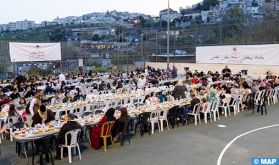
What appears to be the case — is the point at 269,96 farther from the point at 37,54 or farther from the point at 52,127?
the point at 37,54

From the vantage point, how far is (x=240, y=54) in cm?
2878

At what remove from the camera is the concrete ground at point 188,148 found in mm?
10133

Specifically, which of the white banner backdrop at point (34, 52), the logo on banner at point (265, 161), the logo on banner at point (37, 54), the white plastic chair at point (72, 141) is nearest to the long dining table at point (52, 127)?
the white plastic chair at point (72, 141)

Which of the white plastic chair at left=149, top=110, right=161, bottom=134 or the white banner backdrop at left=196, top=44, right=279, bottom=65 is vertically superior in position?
the white banner backdrop at left=196, top=44, right=279, bottom=65

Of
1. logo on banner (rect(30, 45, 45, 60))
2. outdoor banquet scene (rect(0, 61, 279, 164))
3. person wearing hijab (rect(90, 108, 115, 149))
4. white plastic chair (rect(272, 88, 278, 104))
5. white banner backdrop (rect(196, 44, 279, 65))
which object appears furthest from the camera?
logo on banner (rect(30, 45, 45, 60))

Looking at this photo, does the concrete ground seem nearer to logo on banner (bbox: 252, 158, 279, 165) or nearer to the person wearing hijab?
the person wearing hijab

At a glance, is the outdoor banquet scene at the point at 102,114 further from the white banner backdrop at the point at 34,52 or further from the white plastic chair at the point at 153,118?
the white banner backdrop at the point at 34,52

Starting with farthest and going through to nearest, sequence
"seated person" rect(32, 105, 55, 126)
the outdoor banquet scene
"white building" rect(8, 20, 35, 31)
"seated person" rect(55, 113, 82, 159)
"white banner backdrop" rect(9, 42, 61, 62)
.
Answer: "white building" rect(8, 20, 35, 31), "white banner backdrop" rect(9, 42, 61, 62), "seated person" rect(32, 105, 55, 126), the outdoor banquet scene, "seated person" rect(55, 113, 82, 159)

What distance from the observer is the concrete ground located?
1013cm

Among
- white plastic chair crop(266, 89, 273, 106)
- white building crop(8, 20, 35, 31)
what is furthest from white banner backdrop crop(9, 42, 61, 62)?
white building crop(8, 20, 35, 31)

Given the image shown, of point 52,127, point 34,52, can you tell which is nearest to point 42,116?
point 52,127

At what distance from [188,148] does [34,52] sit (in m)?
18.9

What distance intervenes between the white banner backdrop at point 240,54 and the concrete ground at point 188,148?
13916 millimetres

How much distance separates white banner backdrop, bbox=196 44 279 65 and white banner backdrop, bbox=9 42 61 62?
1255 cm
